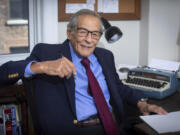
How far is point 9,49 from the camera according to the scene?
7.13 feet

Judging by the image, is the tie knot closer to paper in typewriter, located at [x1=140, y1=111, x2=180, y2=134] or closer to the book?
paper in typewriter, located at [x1=140, y1=111, x2=180, y2=134]

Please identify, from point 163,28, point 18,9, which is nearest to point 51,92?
point 18,9

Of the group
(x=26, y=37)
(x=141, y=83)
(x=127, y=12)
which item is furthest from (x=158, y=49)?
(x=26, y=37)

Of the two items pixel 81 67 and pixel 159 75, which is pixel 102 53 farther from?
pixel 159 75

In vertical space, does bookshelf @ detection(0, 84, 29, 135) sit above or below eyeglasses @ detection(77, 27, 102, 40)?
below

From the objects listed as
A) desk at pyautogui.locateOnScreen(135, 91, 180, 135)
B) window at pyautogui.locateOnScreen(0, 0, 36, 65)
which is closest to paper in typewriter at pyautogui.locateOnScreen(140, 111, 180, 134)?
desk at pyautogui.locateOnScreen(135, 91, 180, 135)

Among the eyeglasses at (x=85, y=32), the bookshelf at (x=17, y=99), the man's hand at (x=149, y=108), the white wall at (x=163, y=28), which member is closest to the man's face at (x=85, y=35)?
the eyeglasses at (x=85, y=32)

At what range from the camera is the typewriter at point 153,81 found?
69.1 inches

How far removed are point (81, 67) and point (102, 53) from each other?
0.68 ft

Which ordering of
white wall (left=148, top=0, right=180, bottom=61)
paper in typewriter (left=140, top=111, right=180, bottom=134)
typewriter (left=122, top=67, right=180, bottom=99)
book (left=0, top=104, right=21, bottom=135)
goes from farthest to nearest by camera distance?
white wall (left=148, top=0, right=180, bottom=61)
book (left=0, top=104, right=21, bottom=135)
typewriter (left=122, top=67, right=180, bottom=99)
paper in typewriter (left=140, top=111, right=180, bottom=134)

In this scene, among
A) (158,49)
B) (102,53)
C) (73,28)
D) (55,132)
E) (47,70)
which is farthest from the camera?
(158,49)

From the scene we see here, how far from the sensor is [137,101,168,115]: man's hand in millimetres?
1425

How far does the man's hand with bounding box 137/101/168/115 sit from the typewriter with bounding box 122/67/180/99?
0.17 metres

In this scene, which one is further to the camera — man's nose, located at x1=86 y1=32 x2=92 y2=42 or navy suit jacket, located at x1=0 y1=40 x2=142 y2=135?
man's nose, located at x1=86 y1=32 x2=92 y2=42
